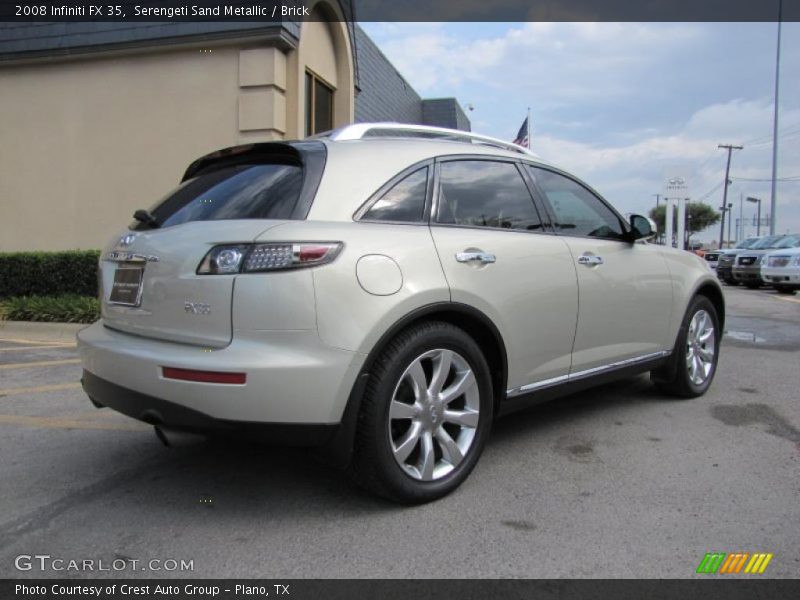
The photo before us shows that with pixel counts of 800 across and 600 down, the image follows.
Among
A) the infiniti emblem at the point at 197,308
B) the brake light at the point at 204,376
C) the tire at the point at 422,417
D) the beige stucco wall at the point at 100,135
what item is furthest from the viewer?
the beige stucco wall at the point at 100,135

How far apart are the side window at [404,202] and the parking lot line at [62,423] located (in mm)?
2330

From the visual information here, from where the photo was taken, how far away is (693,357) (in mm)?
4883

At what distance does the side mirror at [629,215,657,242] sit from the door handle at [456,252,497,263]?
60.9 inches

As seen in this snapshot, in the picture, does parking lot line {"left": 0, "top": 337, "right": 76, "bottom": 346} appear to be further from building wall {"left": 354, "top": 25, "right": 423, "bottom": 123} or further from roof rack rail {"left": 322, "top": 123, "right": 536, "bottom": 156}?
building wall {"left": 354, "top": 25, "right": 423, "bottom": 123}

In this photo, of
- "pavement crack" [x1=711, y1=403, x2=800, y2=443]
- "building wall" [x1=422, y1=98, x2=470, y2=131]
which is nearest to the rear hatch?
"pavement crack" [x1=711, y1=403, x2=800, y2=443]

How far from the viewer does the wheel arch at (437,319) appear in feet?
8.54

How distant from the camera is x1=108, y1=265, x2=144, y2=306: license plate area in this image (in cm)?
288

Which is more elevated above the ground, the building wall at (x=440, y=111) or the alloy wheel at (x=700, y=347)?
the building wall at (x=440, y=111)

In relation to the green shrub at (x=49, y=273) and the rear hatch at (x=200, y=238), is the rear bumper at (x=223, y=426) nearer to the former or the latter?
the rear hatch at (x=200, y=238)

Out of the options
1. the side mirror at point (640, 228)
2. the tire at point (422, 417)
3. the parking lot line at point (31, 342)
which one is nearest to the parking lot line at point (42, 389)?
the parking lot line at point (31, 342)

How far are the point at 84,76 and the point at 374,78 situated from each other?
660cm

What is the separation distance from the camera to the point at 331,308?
253 centimetres

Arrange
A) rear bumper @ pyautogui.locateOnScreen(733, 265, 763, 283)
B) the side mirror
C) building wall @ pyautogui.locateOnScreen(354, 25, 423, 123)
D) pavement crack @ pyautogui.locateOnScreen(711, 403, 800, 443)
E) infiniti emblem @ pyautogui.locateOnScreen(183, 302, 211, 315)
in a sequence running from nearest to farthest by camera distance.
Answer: infiniti emblem @ pyautogui.locateOnScreen(183, 302, 211, 315)
pavement crack @ pyautogui.locateOnScreen(711, 403, 800, 443)
the side mirror
building wall @ pyautogui.locateOnScreen(354, 25, 423, 123)
rear bumper @ pyautogui.locateOnScreen(733, 265, 763, 283)

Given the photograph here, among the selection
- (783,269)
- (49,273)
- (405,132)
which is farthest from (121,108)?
(783,269)
